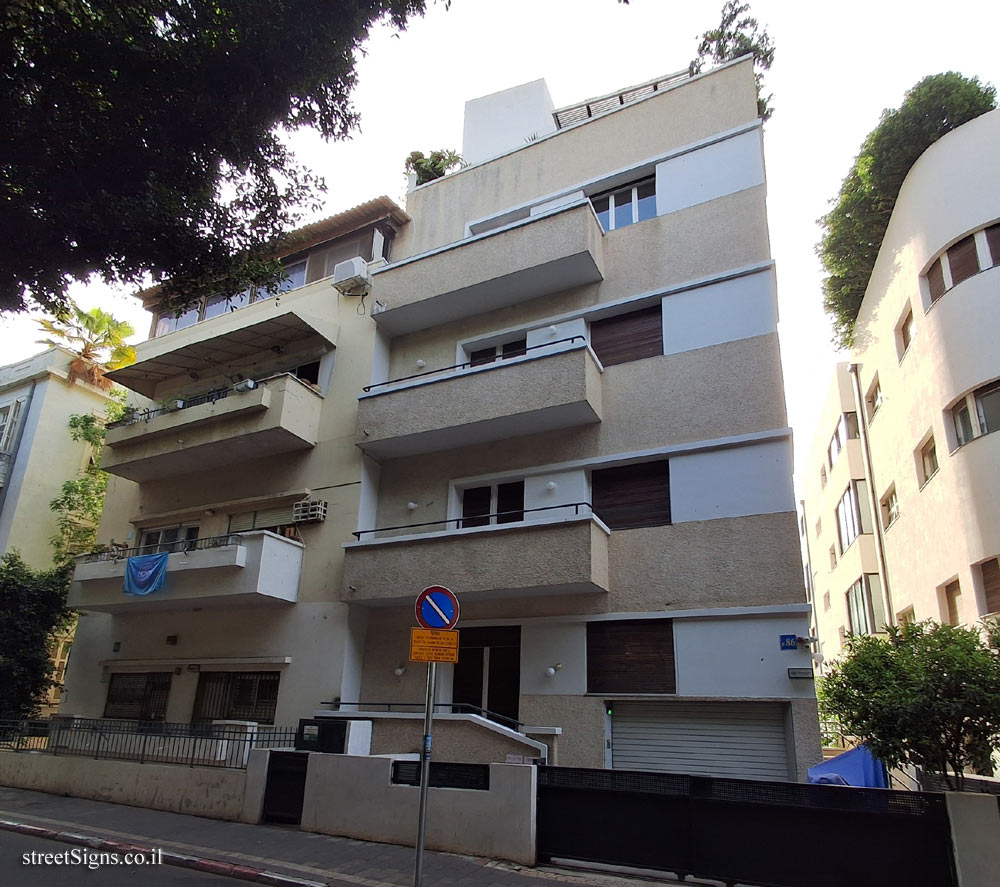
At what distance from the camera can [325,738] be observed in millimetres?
10594

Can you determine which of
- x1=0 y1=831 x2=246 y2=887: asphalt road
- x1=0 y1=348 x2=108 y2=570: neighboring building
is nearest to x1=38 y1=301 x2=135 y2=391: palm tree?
x1=0 y1=348 x2=108 y2=570: neighboring building

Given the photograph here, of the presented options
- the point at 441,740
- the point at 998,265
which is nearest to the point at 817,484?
the point at 998,265

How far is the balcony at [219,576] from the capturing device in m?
13.9

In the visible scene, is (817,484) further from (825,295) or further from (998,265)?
(998,265)

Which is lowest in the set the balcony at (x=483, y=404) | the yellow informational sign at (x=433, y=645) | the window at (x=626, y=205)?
the yellow informational sign at (x=433, y=645)

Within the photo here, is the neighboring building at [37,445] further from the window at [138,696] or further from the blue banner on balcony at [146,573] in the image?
the blue banner on balcony at [146,573]

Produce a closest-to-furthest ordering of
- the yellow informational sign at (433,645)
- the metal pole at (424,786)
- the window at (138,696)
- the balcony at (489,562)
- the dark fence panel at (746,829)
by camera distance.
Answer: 1. the metal pole at (424,786)
2. the dark fence panel at (746,829)
3. the yellow informational sign at (433,645)
4. the balcony at (489,562)
5. the window at (138,696)

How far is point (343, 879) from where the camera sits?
720 centimetres

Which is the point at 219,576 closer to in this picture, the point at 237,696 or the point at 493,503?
the point at 237,696

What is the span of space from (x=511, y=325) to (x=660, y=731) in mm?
8561

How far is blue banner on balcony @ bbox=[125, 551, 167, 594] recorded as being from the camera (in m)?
14.7

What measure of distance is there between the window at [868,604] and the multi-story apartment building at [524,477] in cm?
1117

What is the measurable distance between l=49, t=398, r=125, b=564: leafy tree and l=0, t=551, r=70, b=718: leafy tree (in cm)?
376

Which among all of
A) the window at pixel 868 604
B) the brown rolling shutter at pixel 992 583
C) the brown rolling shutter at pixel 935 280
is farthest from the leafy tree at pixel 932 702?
the window at pixel 868 604
